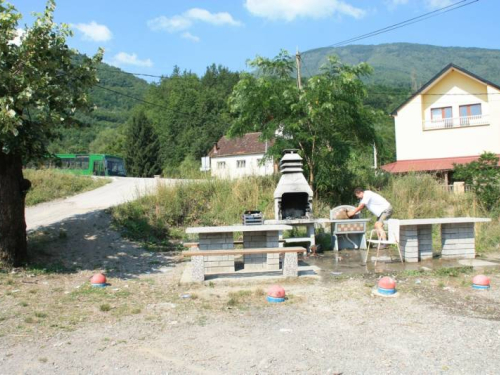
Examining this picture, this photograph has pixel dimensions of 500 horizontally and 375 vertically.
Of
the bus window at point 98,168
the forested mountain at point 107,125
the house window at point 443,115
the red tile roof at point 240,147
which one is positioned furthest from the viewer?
the forested mountain at point 107,125

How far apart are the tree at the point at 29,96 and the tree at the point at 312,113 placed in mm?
6214

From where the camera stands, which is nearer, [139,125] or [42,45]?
[42,45]

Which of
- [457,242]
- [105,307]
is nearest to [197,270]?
[105,307]

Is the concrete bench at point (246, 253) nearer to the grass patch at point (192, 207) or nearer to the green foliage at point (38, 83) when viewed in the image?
the green foliage at point (38, 83)

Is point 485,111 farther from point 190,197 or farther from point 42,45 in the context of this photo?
point 42,45

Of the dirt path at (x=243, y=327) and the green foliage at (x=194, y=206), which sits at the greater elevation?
the green foliage at (x=194, y=206)

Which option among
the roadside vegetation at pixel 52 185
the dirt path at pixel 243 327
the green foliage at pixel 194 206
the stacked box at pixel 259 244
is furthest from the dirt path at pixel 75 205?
the stacked box at pixel 259 244

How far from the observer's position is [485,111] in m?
27.8

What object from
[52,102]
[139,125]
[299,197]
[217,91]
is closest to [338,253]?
[299,197]

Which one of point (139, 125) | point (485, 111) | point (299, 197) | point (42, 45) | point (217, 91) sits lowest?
point (299, 197)

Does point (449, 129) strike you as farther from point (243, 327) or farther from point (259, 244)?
point (243, 327)

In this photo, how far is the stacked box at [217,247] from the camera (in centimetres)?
780

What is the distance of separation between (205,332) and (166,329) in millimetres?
465

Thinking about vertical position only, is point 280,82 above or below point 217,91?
below
